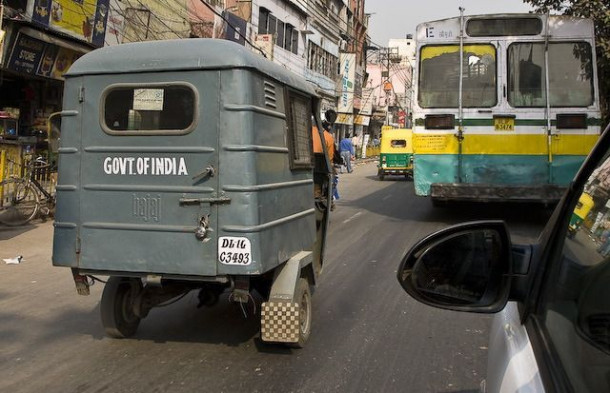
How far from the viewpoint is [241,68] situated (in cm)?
396

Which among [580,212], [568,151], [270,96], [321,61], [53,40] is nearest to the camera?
[580,212]

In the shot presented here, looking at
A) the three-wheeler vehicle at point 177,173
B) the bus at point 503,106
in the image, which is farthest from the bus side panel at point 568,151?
the three-wheeler vehicle at point 177,173

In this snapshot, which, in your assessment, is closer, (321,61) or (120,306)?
(120,306)

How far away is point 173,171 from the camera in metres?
4.09

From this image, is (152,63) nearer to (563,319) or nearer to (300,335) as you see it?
(300,335)

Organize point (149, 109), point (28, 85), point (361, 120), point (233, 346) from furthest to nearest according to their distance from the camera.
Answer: point (361, 120) → point (28, 85) → point (233, 346) → point (149, 109)

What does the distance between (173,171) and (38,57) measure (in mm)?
9388

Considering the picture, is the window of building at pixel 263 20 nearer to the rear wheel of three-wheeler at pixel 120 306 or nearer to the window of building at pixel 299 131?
the window of building at pixel 299 131

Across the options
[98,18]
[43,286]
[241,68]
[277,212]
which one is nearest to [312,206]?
[277,212]

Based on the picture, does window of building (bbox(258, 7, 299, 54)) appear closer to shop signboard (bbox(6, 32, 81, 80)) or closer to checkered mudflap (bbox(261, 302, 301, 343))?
shop signboard (bbox(6, 32, 81, 80))

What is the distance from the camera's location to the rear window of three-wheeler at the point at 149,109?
13.4ft

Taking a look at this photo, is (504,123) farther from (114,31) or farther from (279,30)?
(279,30)

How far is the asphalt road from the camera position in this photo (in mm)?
3943

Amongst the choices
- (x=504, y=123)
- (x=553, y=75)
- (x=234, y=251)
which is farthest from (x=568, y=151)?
(x=234, y=251)
